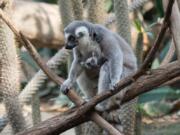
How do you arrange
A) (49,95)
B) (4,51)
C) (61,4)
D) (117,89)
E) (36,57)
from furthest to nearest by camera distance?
(49,95), (61,4), (4,51), (36,57), (117,89)

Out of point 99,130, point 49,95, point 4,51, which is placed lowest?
point 49,95

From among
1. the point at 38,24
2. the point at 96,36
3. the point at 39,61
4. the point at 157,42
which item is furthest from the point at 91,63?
the point at 38,24

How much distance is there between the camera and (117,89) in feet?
10.0

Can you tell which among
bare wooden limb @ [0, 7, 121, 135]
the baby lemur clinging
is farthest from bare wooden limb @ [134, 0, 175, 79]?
the baby lemur clinging

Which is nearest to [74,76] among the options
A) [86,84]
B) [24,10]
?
[86,84]

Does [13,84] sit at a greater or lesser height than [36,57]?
lesser

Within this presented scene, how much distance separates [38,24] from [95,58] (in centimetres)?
458

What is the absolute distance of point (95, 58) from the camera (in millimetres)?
3730

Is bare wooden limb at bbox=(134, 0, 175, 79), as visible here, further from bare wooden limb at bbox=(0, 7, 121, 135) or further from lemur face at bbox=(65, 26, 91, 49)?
lemur face at bbox=(65, 26, 91, 49)

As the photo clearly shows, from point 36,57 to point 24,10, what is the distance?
16.6ft

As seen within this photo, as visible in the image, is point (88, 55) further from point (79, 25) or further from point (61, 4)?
point (61, 4)

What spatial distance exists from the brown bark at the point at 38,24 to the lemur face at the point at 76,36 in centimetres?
434

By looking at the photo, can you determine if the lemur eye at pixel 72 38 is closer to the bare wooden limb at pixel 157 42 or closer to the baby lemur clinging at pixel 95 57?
the baby lemur clinging at pixel 95 57

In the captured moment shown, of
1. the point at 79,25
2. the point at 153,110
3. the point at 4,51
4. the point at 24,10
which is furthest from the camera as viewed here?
the point at 24,10
